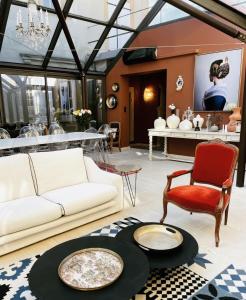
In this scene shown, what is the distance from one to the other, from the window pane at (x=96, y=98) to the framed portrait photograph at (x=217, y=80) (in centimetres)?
338

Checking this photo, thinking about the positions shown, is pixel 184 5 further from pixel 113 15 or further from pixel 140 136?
pixel 140 136

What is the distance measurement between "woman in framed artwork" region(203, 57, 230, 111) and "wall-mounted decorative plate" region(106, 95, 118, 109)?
309 centimetres

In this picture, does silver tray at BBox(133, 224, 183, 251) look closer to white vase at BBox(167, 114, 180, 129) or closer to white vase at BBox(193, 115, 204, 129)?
white vase at BBox(193, 115, 204, 129)

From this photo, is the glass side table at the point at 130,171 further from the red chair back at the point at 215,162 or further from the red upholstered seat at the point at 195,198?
the red chair back at the point at 215,162

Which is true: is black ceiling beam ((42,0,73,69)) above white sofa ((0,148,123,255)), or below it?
above

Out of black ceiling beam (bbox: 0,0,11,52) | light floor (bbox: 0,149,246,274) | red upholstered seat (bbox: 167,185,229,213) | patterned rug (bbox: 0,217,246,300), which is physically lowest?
patterned rug (bbox: 0,217,246,300)

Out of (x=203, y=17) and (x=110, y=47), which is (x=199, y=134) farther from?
(x=110, y=47)

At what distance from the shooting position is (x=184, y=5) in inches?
136

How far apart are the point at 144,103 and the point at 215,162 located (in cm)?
612

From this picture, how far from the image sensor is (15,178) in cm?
280

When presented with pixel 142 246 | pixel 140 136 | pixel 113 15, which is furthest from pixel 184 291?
pixel 140 136

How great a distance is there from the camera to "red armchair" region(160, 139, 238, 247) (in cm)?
252

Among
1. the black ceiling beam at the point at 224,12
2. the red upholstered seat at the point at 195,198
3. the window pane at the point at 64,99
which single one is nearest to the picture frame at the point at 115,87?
the window pane at the point at 64,99

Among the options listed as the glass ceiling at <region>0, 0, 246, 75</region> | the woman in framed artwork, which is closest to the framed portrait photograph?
the woman in framed artwork
